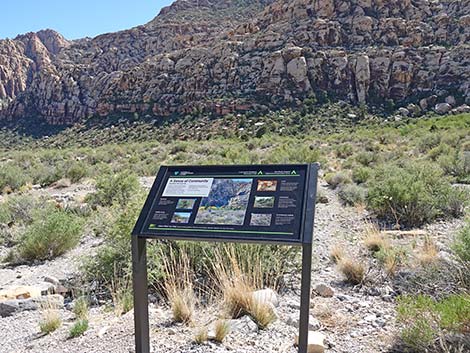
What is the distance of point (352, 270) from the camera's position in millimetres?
5023

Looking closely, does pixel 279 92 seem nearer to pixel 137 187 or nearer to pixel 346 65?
pixel 346 65

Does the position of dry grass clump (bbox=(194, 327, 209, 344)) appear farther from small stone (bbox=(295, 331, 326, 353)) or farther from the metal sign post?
small stone (bbox=(295, 331, 326, 353))

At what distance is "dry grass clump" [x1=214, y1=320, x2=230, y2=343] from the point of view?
3.56 metres

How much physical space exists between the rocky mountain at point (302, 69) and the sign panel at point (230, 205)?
35.9 m

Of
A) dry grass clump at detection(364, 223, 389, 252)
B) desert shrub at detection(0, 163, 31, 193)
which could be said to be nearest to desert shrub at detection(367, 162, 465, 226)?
dry grass clump at detection(364, 223, 389, 252)

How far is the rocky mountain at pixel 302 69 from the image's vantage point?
3862cm

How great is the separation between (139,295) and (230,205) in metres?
1.04

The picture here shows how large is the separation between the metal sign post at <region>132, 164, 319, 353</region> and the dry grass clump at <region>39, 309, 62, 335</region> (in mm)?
1337

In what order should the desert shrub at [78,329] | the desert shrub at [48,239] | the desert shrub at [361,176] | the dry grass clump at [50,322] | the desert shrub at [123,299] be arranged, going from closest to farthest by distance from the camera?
the desert shrub at [78,329], the dry grass clump at [50,322], the desert shrub at [123,299], the desert shrub at [48,239], the desert shrub at [361,176]

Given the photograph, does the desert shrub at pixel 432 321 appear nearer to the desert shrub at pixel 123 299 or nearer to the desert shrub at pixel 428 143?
the desert shrub at pixel 123 299

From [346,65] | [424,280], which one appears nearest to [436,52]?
[346,65]

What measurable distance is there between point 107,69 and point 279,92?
36022 mm

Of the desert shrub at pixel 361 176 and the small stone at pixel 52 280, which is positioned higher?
the small stone at pixel 52 280

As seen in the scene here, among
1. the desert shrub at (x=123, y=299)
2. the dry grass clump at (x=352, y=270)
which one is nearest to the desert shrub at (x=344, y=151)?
the dry grass clump at (x=352, y=270)
